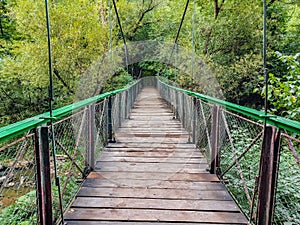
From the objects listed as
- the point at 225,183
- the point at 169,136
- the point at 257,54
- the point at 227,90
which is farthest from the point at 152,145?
the point at 257,54

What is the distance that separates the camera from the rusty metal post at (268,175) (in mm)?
1161

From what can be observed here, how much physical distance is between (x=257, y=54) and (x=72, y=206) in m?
8.28

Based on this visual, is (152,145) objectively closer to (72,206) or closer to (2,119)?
(72,206)

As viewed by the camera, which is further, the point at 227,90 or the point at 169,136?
the point at 227,90

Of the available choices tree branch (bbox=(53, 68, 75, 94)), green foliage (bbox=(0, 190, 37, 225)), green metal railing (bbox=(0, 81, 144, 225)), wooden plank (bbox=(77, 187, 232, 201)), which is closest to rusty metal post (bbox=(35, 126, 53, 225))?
green metal railing (bbox=(0, 81, 144, 225))

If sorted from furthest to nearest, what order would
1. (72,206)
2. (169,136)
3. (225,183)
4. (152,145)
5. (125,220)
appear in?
(169,136), (152,145), (225,183), (72,206), (125,220)

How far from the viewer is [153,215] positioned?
152 cm

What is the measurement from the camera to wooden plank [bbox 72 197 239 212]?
1609mm

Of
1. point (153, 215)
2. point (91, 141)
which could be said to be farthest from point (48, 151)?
point (91, 141)

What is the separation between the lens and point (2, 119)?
8.30 m

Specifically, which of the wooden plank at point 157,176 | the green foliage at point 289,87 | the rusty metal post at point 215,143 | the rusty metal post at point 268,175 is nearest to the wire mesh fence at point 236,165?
the rusty metal post at point 215,143

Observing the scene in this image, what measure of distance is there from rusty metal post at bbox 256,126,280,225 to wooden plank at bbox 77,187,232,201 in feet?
1.67

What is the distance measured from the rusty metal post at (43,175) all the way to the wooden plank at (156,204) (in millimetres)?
374

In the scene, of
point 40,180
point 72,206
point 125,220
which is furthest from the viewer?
point 72,206
